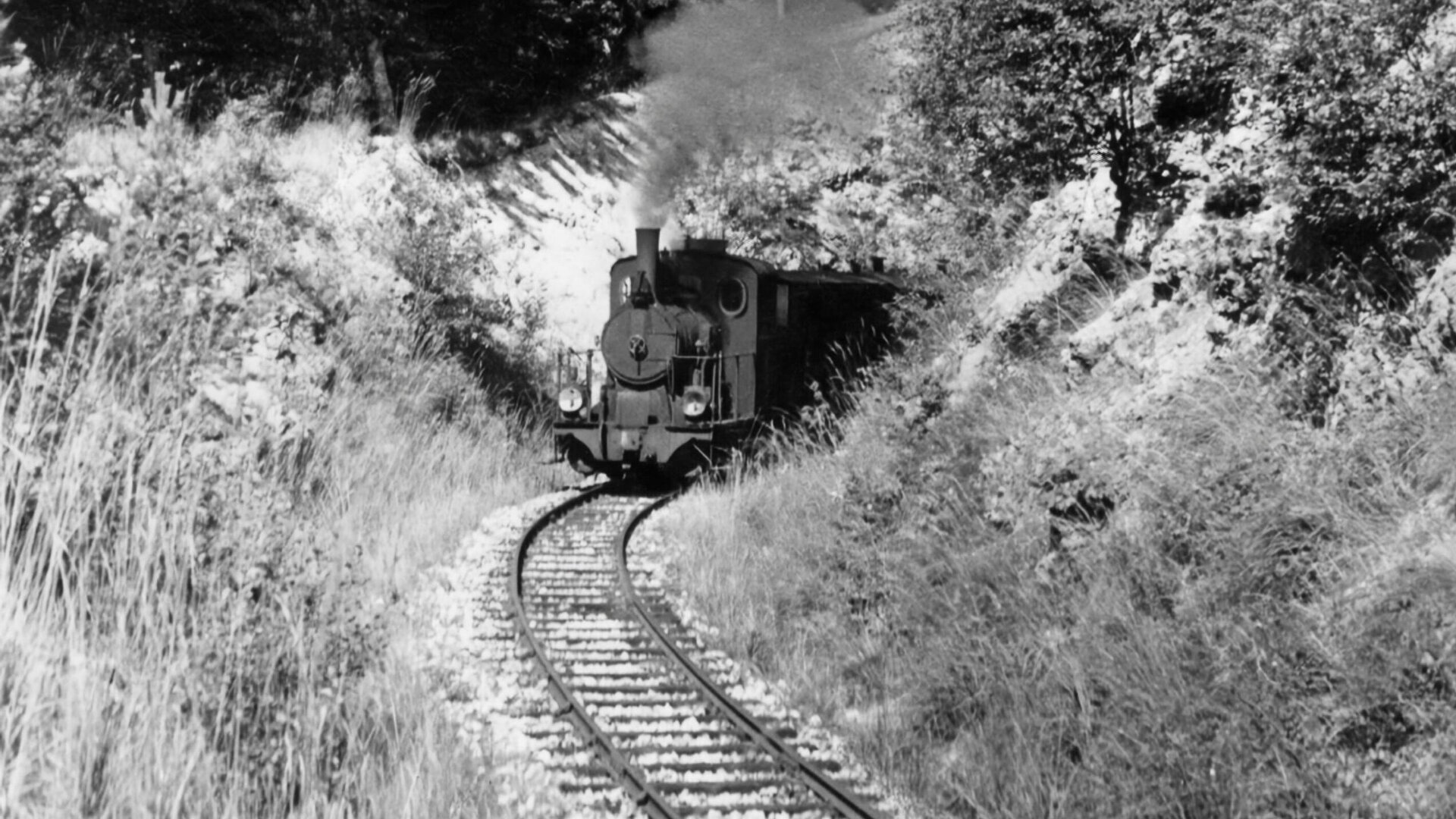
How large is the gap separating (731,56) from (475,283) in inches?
498

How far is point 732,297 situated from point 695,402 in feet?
4.63

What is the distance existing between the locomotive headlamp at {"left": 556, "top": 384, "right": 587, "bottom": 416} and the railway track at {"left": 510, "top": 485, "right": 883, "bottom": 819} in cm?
536

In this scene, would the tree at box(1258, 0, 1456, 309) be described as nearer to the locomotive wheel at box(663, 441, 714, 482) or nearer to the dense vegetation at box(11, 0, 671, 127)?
the locomotive wheel at box(663, 441, 714, 482)

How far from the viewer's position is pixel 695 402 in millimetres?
16672

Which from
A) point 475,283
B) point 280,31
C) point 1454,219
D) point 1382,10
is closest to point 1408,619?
point 1454,219

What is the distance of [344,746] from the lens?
19.7 feet

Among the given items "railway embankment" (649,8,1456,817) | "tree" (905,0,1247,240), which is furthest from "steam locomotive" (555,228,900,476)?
"railway embankment" (649,8,1456,817)

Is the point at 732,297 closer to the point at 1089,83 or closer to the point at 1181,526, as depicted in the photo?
the point at 1089,83

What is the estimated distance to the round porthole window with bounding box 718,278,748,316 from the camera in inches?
675

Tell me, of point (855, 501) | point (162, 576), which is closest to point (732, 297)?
point (855, 501)

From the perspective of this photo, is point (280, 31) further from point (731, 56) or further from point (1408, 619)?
point (1408, 619)

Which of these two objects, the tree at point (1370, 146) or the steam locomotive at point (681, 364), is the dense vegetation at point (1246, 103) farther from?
the steam locomotive at point (681, 364)

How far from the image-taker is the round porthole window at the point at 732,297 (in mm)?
17156

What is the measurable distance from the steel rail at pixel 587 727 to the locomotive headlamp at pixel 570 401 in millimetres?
5727
